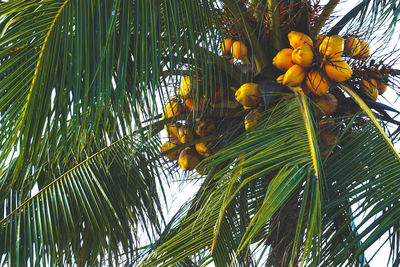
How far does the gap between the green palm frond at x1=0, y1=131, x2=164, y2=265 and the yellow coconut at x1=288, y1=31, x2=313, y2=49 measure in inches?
39.1

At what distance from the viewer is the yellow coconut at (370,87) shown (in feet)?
10.2

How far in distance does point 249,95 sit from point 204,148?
428 millimetres

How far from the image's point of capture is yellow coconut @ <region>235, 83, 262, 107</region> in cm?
288

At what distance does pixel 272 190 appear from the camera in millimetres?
2094

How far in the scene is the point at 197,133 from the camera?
3.15 metres

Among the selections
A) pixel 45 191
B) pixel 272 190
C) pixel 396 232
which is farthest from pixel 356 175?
pixel 45 191

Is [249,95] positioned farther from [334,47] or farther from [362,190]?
[362,190]

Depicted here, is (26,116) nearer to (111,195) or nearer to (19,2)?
(19,2)

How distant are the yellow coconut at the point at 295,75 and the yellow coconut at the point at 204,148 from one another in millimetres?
541

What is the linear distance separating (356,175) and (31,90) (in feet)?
4.26

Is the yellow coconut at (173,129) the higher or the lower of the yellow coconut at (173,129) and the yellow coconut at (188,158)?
the higher

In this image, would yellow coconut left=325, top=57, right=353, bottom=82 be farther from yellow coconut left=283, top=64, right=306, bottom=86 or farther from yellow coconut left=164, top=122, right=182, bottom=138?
yellow coconut left=164, top=122, right=182, bottom=138

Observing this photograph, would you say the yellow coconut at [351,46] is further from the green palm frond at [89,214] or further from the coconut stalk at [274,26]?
the green palm frond at [89,214]

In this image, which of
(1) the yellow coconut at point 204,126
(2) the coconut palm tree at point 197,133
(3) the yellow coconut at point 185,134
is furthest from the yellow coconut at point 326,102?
(3) the yellow coconut at point 185,134
